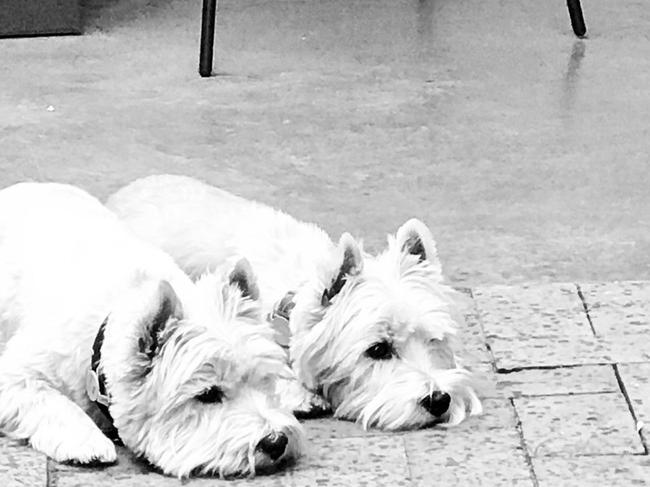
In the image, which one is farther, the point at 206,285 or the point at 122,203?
the point at 122,203

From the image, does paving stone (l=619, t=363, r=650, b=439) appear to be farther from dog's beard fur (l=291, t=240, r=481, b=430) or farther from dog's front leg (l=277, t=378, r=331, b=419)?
dog's front leg (l=277, t=378, r=331, b=419)

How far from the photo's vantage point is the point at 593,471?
3.37 metres

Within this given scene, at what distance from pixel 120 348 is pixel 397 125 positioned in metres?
3.24

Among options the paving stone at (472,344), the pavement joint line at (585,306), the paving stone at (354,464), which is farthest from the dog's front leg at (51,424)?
the pavement joint line at (585,306)

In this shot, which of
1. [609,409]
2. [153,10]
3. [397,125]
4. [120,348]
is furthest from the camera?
[153,10]

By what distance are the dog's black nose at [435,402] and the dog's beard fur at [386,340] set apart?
0.04 feet

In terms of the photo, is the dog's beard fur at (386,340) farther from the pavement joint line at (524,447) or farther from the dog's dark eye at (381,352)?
the pavement joint line at (524,447)

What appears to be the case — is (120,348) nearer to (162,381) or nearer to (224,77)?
(162,381)

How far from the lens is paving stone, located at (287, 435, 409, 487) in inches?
130

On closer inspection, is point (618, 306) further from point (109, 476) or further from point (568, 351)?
point (109, 476)

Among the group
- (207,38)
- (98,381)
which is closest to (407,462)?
(98,381)

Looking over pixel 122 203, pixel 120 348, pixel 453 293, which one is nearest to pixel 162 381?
pixel 120 348

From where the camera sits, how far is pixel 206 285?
3.31 metres

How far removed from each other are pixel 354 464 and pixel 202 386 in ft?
1.58
